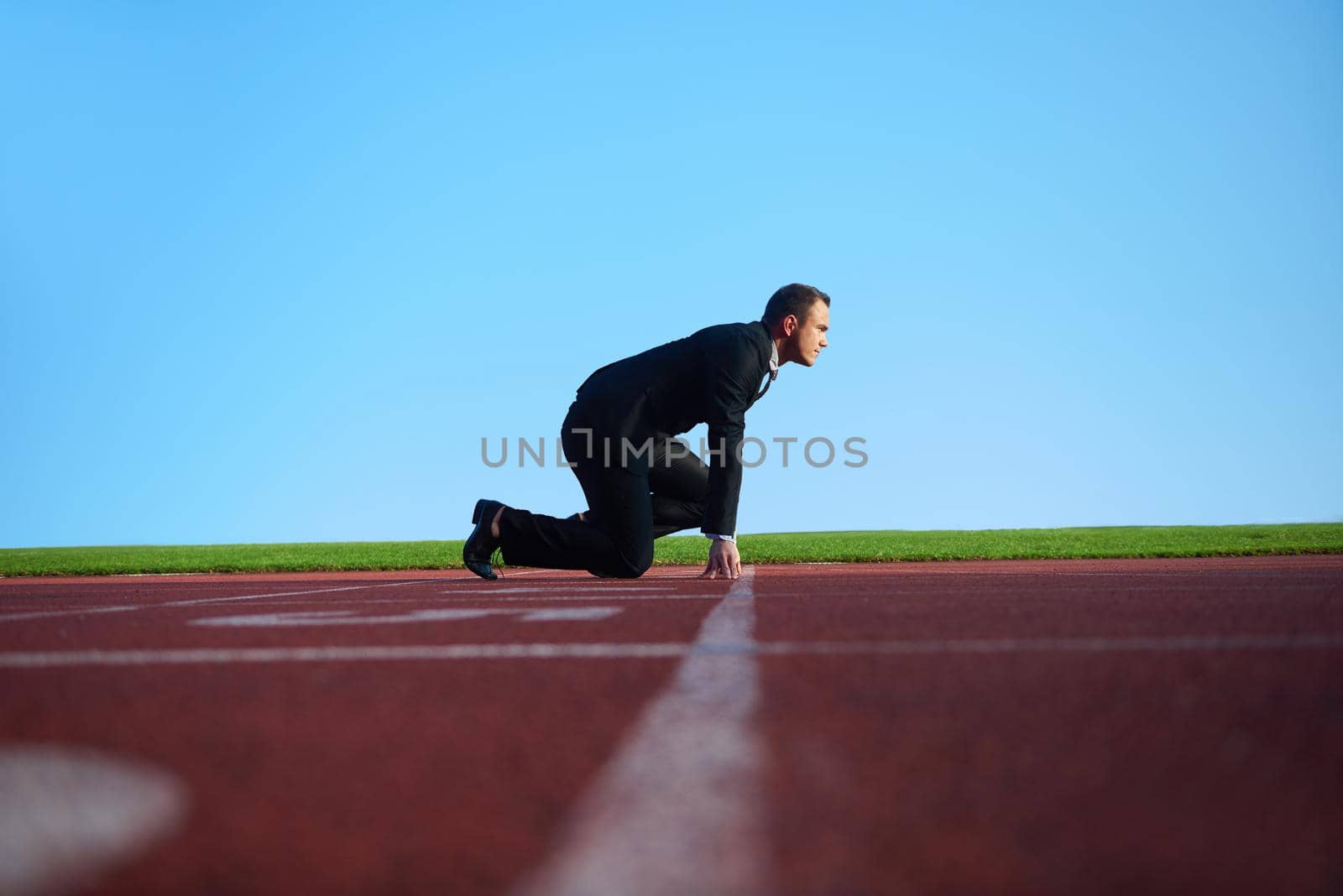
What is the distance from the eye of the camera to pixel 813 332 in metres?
5.73

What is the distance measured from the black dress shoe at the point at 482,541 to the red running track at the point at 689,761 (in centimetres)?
306

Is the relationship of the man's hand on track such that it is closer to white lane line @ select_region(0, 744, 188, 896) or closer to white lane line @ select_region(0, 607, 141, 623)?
white lane line @ select_region(0, 607, 141, 623)

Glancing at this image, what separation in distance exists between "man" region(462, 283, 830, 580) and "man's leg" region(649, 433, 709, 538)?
0.11 m

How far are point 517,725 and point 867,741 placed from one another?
491 millimetres

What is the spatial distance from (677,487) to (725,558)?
78 cm

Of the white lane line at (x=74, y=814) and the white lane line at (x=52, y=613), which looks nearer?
the white lane line at (x=74, y=814)

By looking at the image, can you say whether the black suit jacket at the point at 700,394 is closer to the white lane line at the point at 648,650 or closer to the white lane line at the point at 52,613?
the white lane line at the point at 52,613

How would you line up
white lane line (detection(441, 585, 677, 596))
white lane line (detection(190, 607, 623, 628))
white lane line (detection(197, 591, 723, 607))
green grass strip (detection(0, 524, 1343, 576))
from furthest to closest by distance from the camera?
green grass strip (detection(0, 524, 1343, 576)) → white lane line (detection(441, 585, 677, 596)) → white lane line (detection(197, 591, 723, 607)) → white lane line (detection(190, 607, 623, 628))

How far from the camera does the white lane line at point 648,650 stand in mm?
2375

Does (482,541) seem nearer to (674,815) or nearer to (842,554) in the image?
(674,815)

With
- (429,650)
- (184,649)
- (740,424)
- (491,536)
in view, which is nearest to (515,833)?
(429,650)

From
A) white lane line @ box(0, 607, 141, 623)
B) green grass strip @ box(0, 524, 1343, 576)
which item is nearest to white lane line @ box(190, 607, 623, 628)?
white lane line @ box(0, 607, 141, 623)

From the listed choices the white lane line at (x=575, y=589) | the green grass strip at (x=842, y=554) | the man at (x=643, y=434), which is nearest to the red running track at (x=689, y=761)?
the white lane line at (x=575, y=589)

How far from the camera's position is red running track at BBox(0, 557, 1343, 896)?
1002 millimetres
